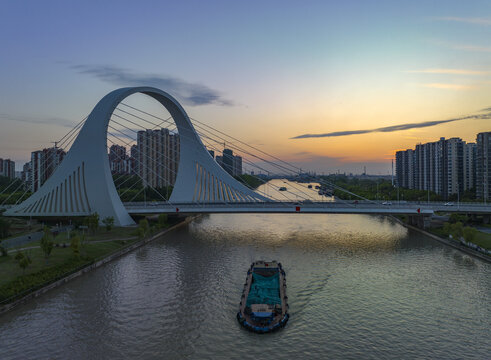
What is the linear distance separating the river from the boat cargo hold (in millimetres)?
518

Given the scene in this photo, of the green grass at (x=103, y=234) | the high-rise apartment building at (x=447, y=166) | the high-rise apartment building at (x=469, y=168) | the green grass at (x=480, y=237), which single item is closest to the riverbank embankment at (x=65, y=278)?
the green grass at (x=103, y=234)

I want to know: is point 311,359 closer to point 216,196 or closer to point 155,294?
point 155,294

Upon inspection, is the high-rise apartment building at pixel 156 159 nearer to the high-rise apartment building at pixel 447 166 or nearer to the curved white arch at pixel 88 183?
the curved white arch at pixel 88 183

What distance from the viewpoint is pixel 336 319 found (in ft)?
54.1

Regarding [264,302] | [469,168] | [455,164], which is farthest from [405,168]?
[264,302]

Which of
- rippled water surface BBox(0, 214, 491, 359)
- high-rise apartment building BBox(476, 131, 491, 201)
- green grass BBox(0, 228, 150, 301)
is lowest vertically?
rippled water surface BBox(0, 214, 491, 359)

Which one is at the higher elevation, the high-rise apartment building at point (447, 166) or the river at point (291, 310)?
the high-rise apartment building at point (447, 166)

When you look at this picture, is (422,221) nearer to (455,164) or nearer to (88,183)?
(455,164)

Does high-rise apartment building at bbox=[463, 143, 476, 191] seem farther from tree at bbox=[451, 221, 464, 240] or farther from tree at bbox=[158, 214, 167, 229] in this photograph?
tree at bbox=[158, 214, 167, 229]

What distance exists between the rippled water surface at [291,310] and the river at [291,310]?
0.18 ft

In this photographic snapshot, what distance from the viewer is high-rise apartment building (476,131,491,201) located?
58.4 m

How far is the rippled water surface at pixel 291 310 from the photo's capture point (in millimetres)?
13969

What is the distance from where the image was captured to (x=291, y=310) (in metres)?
17.3

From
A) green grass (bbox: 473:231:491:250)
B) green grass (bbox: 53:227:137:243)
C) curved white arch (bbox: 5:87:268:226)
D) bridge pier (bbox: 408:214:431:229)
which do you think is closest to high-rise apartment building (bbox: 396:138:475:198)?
bridge pier (bbox: 408:214:431:229)
